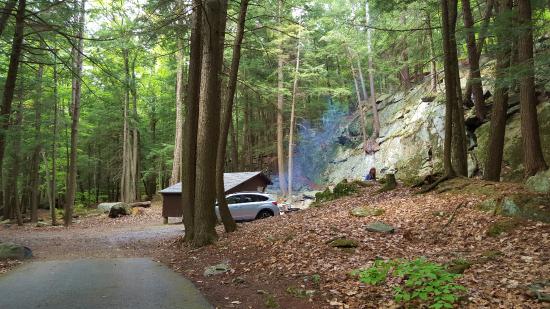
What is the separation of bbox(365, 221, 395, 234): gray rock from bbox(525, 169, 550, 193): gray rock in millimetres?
3094

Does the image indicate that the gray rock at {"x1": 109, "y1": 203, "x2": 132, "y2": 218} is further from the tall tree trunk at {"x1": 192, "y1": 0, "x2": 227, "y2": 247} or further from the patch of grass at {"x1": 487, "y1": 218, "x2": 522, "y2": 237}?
the patch of grass at {"x1": 487, "y1": 218, "x2": 522, "y2": 237}

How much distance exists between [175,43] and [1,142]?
631 cm

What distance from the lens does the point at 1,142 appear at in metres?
12.5

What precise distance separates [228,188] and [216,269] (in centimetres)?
1575

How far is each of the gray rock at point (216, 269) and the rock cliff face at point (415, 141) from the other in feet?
34.3

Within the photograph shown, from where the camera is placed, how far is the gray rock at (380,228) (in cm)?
895

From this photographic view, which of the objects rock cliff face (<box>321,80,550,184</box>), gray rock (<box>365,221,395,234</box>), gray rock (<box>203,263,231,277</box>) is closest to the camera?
gray rock (<box>203,263,231,277</box>)

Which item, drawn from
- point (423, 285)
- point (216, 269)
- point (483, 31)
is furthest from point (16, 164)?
point (423, 285)

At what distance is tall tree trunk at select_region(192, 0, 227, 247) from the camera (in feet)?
37.4

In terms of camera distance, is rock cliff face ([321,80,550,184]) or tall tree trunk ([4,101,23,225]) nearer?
tall tree trunk ([4,101,23,225])

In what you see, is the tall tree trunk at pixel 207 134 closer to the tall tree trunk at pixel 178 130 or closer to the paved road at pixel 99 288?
the paved road at pixel 99 288

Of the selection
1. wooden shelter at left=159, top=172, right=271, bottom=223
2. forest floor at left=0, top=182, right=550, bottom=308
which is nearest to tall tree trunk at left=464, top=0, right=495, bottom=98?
forest floor at left=0, top=182, right=550, bottom=308

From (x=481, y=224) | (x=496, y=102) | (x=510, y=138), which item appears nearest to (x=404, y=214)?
(x=481, y=224)

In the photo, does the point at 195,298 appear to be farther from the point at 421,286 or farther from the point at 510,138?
the point at 510,138
